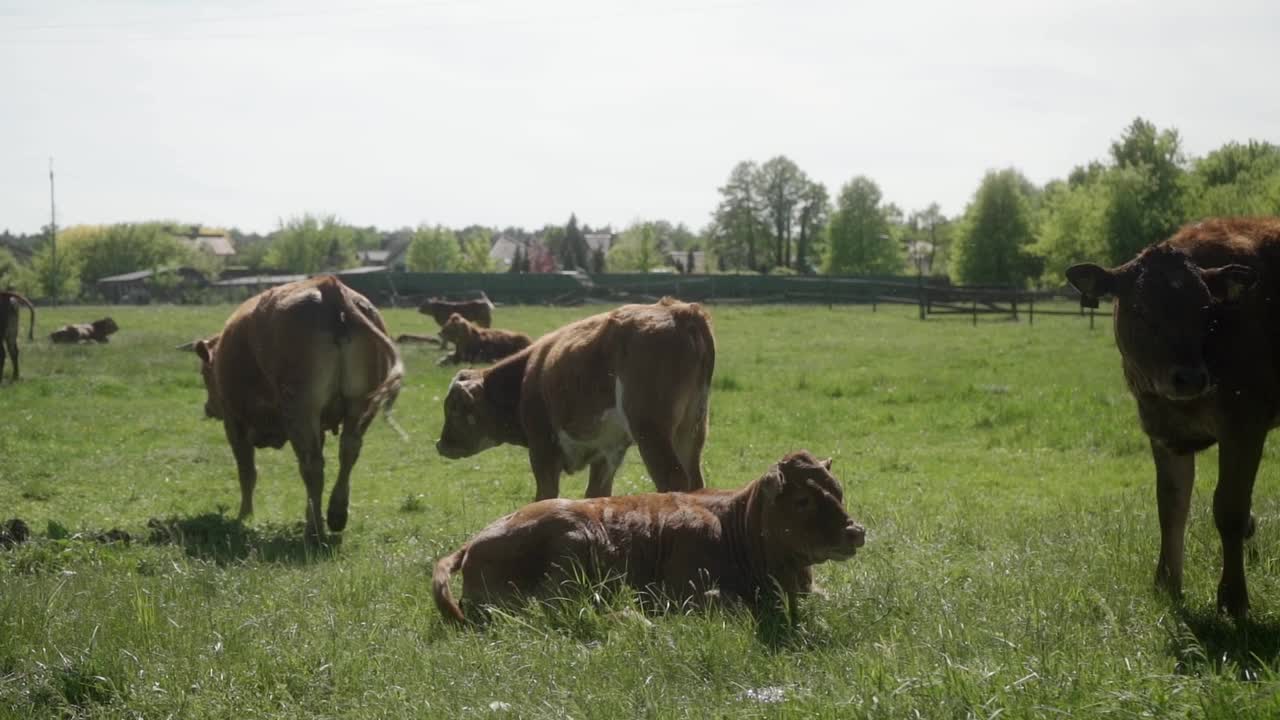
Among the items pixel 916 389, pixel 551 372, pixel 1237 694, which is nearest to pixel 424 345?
pixel 916 389

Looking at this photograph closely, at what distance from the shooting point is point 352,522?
10.9 meters

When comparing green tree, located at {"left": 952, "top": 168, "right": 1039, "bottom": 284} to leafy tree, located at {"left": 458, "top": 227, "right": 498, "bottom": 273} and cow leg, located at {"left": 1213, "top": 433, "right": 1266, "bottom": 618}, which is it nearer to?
leafy tree, located at {"left": 458, "top": 227, "right": 498, "bottom": 273}

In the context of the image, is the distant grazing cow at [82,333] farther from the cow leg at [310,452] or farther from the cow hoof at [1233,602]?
the cow hoof at [1233,602]

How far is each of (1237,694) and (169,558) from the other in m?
6.96

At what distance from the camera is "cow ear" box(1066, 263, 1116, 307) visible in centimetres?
633

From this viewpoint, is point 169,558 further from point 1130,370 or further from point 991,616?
point 1130,370

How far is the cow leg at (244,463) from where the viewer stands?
38.3ft

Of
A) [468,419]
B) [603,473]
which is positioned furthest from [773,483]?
[468,419]

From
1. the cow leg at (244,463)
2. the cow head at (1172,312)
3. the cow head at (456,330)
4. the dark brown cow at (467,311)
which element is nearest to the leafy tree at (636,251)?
the dark brown cow at (467,311)

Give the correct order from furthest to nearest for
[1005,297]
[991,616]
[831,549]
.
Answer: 1. [1005,297]
2. [831,549]
3. [991,616]

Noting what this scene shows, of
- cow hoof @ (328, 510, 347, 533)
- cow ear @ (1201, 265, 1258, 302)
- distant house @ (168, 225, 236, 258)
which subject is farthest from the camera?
distant house @ (168, 225, 236, 258)

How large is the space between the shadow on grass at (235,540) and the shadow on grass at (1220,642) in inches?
230

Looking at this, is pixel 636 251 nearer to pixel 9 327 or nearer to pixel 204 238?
pixel 204 238

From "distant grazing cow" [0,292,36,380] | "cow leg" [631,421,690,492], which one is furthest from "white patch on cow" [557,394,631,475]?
"distant grazing cow" [0,292,36,380]
